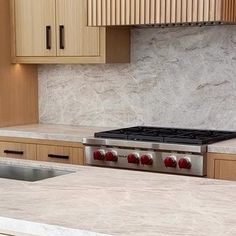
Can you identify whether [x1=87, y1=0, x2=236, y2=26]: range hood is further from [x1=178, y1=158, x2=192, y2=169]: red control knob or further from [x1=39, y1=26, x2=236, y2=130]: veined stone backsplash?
[x1=178, y1=158, x2=192, y2=169]: red control knob

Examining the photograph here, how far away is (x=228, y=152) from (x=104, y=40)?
4.47 ft

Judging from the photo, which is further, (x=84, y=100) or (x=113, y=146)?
(x=84, y=100)

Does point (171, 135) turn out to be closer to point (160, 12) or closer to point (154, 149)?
point (154, 149)

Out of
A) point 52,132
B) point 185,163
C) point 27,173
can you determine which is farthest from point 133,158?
point 27,173

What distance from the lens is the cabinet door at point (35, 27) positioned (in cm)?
450

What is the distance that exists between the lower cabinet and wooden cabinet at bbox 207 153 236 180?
1.01 meters

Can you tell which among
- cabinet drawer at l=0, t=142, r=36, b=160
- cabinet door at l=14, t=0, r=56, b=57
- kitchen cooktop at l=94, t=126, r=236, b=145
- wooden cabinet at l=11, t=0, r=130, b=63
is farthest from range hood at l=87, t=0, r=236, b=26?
cabinet drawer at l=0, t=142, r=36, b=160

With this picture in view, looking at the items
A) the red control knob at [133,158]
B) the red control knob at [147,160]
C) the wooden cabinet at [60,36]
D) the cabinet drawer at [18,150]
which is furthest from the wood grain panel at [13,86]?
the red control knob at [147,160]

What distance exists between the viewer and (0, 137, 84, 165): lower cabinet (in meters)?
4.12

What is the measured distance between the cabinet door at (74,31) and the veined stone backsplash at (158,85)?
367 millimetres

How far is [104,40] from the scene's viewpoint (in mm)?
4211

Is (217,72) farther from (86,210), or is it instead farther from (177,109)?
(86,210)

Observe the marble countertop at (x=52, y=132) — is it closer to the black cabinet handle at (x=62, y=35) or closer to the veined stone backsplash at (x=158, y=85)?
the veined stone backsplash at (x=158, y=85)

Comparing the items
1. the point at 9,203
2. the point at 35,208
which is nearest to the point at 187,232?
the point at 35,208
